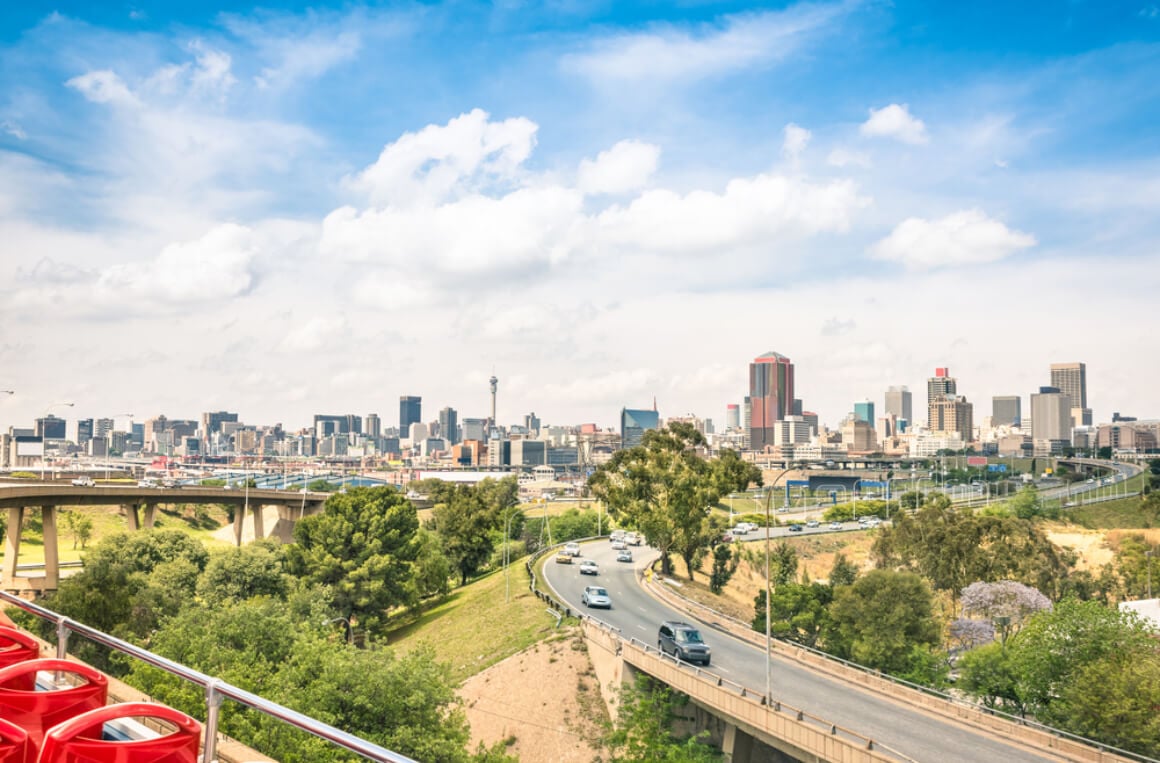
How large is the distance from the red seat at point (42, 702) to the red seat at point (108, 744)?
1.90 ft

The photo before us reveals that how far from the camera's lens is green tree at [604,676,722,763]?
31.3 m

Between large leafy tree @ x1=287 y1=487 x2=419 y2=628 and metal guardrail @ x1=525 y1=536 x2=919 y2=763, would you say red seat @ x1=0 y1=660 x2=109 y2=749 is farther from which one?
large leafy tree @ x1=287 y1=487 x2=419 y2=628

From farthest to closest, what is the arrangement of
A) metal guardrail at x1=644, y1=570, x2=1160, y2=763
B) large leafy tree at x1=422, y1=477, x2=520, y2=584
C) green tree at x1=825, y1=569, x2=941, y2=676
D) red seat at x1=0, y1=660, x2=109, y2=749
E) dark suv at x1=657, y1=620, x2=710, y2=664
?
1. large leafy tree at x1=422, y1=477, x2=520, y2=584
2. green tree at x1=825, y1=569, x2=941, y2=676
3. dark suv at x1=657, y1=620, x2=710, y2=664
4. metal guardrail at x1=644, y1=570, x2=1160, y2=763
5. red seat at x1=0, y1=660, x2=109, y2=749

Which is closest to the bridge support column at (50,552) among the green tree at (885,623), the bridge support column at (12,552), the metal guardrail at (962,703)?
the bridge support column at (12,552)

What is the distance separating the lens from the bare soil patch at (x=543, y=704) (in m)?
36.3

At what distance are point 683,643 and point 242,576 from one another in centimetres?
2933

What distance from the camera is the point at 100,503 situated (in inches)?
2965

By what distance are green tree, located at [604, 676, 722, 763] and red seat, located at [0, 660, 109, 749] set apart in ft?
85.7

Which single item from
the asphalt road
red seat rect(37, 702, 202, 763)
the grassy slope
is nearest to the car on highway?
the asphalt road

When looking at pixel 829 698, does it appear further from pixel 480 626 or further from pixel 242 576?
pixel 242 576

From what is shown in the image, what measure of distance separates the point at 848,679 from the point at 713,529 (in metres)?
33.2

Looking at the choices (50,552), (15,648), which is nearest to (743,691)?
(15,648)

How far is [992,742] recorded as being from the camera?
2780 cm

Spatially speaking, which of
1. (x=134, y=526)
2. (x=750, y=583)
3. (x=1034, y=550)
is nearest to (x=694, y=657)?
(x=1034, y=550)
